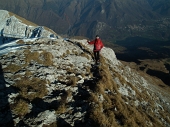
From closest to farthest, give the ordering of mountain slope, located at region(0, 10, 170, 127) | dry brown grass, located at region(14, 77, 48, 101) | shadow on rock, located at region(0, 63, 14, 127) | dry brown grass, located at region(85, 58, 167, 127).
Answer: shadow on rock, located at region(0, 63, 14, 127), mountain slope, located at region(0, 10, 170, 127), dry brown grass, located at region(85, 58, 167, 127), dry brown grass, located at region(14, 77, 48, 101)

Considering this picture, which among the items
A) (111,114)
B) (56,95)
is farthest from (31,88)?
(111,114)

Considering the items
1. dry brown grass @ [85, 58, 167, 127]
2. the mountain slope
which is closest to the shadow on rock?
the mountain slope

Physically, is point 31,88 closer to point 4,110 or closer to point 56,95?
point 56,95

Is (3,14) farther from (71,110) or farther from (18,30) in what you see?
(71,110)

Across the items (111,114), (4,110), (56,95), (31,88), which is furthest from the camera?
(56,95)

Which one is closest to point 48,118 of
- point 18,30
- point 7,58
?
point 7,58

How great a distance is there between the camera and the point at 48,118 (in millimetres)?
10922

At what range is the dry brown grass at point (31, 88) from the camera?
41.4 feet

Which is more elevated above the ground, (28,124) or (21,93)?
(21,93)

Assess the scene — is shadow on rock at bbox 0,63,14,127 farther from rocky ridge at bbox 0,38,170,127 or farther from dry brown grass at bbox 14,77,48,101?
dry brown grass at bbox 14,77,48,101

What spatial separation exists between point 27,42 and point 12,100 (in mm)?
16084

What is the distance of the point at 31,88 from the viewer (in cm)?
1348

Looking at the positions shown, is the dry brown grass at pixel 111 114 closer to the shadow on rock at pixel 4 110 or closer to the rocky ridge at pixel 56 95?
the rocky ridge at pixel 56 95

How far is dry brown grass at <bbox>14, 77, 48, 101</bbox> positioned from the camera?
41.4ft
